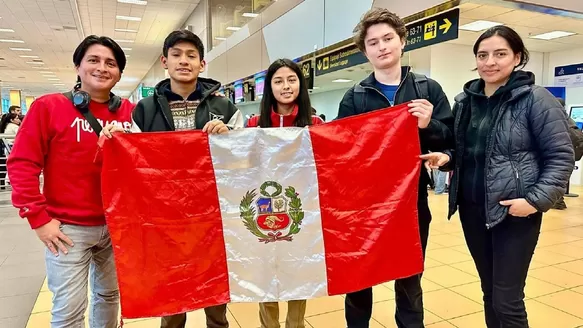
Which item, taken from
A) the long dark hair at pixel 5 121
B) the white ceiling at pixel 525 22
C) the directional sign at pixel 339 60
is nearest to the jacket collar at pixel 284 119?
the white ceiling at pixel 525 22

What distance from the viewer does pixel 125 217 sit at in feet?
5.88

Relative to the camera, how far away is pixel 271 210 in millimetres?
1911

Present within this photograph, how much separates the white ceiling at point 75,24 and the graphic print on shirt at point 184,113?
10.2 m

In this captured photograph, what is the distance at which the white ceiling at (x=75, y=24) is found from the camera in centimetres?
1108

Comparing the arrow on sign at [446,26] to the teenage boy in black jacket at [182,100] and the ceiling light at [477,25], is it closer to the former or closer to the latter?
the ceiling light at [477,25]

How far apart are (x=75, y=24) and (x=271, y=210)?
13.1 m

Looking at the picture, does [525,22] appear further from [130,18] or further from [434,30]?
[130,18]

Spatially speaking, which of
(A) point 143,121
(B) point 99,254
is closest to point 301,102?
(A) point 143,121

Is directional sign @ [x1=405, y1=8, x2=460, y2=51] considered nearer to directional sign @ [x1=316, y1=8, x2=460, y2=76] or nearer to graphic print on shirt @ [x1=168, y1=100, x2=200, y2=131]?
directional sign @ [x1=316, y1=8, x2=460, y2=76]

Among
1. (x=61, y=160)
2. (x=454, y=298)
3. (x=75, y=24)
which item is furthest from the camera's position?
(x=75, y=24)

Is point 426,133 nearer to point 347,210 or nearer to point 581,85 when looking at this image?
point 347,210

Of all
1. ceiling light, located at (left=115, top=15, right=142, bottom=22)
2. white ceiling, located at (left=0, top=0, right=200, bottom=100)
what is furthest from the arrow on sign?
ceiling light, located at (left=115, top=15, right=142, bottom=22)

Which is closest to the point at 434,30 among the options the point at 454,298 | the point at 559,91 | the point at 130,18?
the point at 454,298

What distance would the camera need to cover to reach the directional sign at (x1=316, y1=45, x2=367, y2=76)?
277 inches
